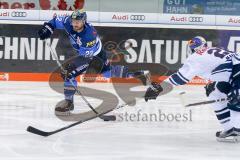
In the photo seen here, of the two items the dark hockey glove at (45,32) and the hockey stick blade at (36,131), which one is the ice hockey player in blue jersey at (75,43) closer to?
the dark hockey glove at (45,32)

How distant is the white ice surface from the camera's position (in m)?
4.98

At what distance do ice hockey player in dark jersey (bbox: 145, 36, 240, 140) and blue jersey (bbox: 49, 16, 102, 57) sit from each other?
5.88 feet

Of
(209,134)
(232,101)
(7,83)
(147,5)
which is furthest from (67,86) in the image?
(147,5)

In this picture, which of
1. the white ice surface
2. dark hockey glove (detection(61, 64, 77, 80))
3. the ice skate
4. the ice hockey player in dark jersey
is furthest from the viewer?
the ice skate

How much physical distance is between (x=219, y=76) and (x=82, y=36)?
2.22 meters

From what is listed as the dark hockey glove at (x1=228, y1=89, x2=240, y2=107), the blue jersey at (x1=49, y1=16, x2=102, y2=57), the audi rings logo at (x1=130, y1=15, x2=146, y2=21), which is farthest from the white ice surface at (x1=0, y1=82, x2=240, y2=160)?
the audi rings logo at (x1=130, y1=15, x2=146, y2=21)

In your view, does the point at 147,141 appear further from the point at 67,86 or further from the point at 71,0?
the point at 71,0

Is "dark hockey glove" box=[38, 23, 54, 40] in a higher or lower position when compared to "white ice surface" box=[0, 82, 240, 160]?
higher

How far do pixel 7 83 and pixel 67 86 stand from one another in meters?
3.15

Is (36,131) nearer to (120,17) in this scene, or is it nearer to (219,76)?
(219,76)

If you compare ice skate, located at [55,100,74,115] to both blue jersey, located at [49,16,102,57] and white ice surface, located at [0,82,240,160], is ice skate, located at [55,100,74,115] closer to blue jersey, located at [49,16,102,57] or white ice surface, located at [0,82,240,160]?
white ice surface, located at [0,82,240,160]

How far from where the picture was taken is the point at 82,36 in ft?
23.5

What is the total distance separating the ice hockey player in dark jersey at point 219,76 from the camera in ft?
17.9

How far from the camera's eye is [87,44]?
725 centimetres
